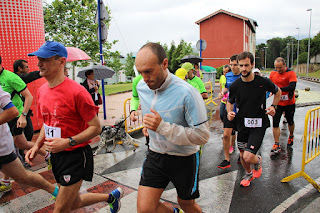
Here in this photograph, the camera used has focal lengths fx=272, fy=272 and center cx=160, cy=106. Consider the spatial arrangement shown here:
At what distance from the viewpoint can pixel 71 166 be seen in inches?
A: 106

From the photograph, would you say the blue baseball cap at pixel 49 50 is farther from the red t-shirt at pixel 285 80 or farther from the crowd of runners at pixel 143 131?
the red t-shirt at pixel 285 80

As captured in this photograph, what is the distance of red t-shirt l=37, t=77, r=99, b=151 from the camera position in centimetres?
261

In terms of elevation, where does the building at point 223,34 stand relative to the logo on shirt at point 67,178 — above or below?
above

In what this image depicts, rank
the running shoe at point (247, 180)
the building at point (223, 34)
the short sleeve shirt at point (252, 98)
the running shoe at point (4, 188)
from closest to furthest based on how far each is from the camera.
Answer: the short sleeve shirt at point (252, 98)
the running shoe at point (4, 188)
the running shoe at point (247, 180)
the building at point (223, 34)

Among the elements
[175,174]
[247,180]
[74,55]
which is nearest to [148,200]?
[175,174]

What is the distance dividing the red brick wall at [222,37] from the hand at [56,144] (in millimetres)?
39523

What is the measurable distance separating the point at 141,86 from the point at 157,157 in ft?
2.31

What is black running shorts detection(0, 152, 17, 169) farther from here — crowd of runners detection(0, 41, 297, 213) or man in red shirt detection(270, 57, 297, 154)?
man in red shirt detection(270, 57, 297, 154)

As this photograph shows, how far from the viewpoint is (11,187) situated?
4.41 meters

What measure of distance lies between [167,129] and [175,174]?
58cm

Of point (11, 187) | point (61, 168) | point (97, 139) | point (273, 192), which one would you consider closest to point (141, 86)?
point (61, 168)

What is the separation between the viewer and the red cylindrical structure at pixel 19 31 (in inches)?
282

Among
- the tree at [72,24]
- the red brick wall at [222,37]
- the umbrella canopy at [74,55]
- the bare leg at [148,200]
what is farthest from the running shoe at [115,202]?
the red brick wall at [222,37]

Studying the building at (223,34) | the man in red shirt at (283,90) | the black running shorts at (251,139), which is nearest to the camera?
the black running shorts at (251,139)
